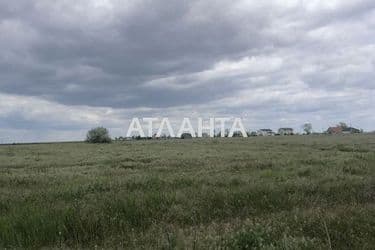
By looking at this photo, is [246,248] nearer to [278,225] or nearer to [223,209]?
[278,225]

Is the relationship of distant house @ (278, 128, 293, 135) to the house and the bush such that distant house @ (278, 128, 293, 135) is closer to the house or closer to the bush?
the house

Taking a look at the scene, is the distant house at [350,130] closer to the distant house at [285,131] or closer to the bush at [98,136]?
the distant house at [285,131]

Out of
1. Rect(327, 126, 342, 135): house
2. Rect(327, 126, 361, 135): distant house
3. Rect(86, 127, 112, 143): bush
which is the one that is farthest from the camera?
Rect(327, 126, 342, 135): house

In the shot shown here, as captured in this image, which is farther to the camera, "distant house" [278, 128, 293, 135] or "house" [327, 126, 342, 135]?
"distant house" [278, 128, 293, 135]

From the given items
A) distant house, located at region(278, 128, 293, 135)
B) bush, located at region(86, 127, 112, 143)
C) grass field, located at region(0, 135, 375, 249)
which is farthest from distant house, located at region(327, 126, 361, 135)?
grass field, located at region(0, 135, 375, 249)

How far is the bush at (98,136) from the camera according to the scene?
86.8m

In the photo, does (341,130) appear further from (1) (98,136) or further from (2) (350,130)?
(1) (98,136)

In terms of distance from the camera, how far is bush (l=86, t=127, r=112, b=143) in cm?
8681

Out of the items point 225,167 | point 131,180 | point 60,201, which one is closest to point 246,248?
point 60,201

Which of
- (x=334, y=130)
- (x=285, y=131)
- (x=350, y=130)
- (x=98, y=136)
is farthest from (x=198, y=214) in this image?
(x=350, y=130)

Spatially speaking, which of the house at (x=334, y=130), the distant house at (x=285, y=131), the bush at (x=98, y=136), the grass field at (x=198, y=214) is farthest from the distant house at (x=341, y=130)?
the grass field at (x=198, y=214)

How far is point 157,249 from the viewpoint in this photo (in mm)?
7148

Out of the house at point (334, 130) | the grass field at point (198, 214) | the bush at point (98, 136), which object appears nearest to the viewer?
the grass field at point (198, 214)

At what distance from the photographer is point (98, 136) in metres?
86.8
